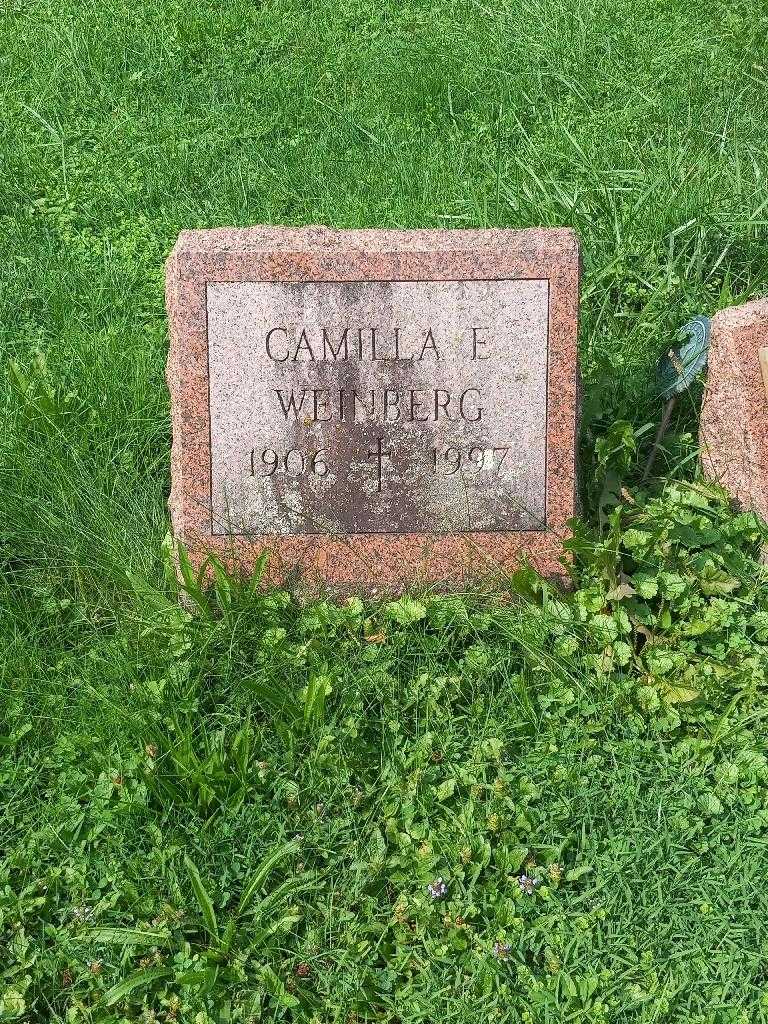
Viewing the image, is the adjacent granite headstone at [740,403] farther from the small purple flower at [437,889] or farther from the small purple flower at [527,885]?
the small purple flower at [437,889]

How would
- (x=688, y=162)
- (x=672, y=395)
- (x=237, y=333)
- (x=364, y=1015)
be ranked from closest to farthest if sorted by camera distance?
(x=364, y=1015) → (x=237, y=333) → (x=672, y=395) → (x=688, y=162)

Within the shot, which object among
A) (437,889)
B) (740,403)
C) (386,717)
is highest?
(740,403)

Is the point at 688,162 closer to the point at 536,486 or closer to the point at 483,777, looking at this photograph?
the point at 536,486

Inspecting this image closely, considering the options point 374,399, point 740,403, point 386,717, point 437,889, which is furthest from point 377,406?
point 437,889

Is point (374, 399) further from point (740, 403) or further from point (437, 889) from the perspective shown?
point (437, 889)

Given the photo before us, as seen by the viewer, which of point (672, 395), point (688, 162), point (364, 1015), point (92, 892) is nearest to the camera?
point (364, 1015)

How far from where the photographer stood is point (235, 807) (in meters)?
2.64

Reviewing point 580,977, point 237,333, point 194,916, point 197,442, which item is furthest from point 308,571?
point 580,977

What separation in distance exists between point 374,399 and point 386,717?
32.3 inches

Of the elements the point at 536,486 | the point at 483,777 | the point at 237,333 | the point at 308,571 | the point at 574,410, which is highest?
the point at 237,333

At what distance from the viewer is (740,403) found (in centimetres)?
328

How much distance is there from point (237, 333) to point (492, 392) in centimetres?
66

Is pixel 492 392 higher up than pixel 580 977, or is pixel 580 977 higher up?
pixel 492 392

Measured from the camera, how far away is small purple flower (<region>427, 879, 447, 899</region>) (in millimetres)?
2492
